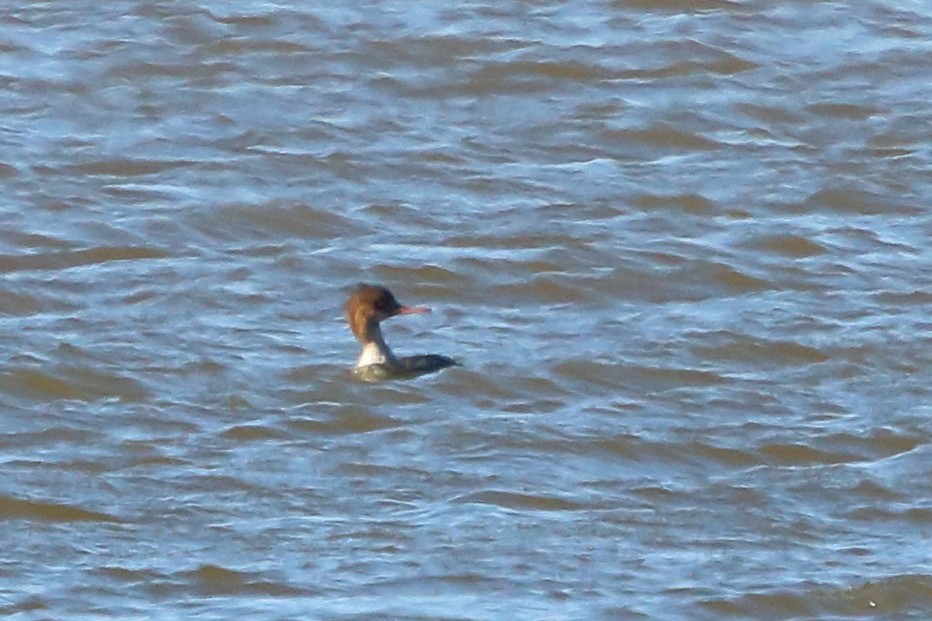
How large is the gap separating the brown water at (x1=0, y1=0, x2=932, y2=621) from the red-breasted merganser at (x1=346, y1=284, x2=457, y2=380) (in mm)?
129

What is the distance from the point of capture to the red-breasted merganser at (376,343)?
9961 millimetres

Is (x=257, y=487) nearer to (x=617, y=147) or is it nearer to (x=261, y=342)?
(x=261, y=342)

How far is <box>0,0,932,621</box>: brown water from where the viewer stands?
8422 mm

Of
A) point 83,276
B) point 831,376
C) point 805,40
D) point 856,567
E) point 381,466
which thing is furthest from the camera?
point 805,40

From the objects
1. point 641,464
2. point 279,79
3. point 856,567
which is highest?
point 279,79

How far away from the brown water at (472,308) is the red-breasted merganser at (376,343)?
5.1 inches

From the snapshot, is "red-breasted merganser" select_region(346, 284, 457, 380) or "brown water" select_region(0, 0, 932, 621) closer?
"brown water" select_region(0, 0, 932, 621)

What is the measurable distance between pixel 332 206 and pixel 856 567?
149 inches

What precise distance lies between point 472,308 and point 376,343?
2.50 ft

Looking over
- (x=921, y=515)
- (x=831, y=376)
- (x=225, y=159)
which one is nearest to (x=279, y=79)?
(x=225, y=159)

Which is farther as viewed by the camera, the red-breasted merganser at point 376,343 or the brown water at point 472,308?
the red-breasted merganser at point 376,343

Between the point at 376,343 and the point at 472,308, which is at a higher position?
the point at 472,308

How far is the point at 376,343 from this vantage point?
10055 mm

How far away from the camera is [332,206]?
452 inches
